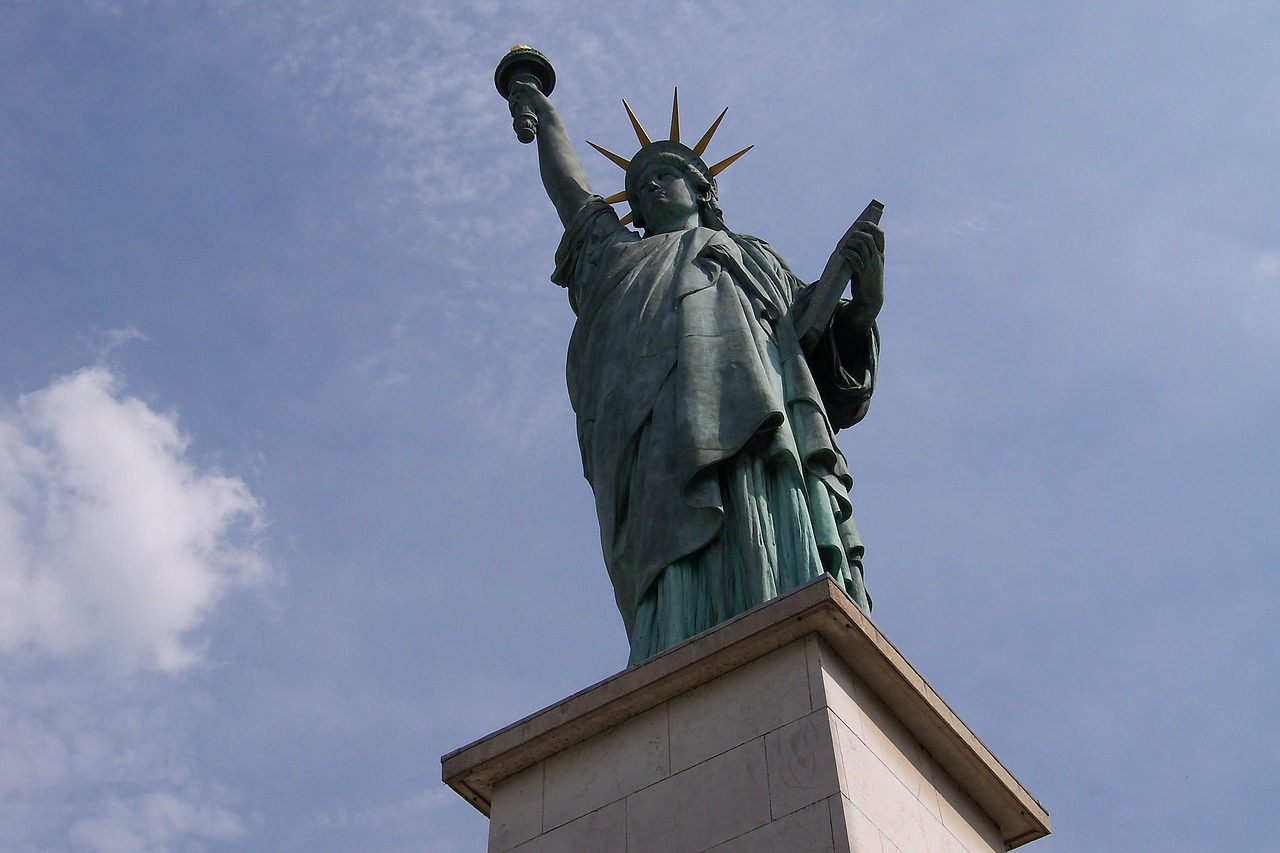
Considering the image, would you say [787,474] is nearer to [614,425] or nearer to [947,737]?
[614,425]

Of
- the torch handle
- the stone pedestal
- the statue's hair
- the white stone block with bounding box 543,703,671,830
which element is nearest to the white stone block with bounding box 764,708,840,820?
the stone pedestal

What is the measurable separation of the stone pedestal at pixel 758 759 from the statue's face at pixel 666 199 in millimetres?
4654

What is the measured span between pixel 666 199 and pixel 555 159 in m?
1.41

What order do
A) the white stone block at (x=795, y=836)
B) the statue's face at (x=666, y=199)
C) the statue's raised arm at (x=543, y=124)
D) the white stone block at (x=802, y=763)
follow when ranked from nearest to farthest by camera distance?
the white stone block at (x=795, y=836), the white stone block at (x=802, y=763), the statue's face at (x=666, y=199), the statue's raised arm at (x=543, y=124)

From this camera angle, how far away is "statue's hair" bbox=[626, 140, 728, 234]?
440 inches

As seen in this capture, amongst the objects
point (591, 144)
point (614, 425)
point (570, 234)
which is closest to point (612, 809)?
point (614, 425)

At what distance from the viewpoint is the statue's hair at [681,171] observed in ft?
36.7

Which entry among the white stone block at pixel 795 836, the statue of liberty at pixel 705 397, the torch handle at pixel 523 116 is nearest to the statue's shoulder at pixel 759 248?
the statue of liberty at pixel 705 397

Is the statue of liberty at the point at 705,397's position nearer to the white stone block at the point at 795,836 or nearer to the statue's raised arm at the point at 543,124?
the statue's raised arm at the point at 543,124

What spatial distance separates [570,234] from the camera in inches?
430

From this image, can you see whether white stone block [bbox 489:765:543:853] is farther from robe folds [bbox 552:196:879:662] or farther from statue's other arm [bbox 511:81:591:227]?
statue's other arm [bbox 511:81:591:227]

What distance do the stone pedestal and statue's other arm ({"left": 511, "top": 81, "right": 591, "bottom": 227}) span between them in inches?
206

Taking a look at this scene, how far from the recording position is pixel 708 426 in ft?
27.3

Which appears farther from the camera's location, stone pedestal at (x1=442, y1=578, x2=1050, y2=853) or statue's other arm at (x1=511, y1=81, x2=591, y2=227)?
statue's other arm at (x1=511, y1=81, x2=591, y2=227)
